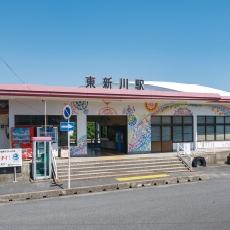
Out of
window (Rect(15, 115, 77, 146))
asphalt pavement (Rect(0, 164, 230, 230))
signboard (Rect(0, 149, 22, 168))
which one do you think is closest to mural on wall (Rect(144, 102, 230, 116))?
window (Rect(15, 115, 77, 146))

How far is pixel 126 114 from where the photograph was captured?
17328mm

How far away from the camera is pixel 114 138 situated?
20.8m

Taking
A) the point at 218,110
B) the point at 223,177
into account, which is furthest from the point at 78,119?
the point at 218,110

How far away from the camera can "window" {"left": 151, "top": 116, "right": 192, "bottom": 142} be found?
18359 mm

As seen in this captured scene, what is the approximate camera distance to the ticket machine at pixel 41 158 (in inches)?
460

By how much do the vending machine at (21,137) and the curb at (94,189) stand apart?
565 centimetres

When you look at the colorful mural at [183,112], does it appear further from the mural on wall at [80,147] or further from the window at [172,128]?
the mural on wall at [80,147]

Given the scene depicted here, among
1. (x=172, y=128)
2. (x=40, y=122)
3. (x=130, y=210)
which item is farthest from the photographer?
(x=172, y=128)

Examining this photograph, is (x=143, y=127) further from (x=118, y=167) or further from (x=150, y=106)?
(x=118, y=167)

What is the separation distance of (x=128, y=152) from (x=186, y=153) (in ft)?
13.0

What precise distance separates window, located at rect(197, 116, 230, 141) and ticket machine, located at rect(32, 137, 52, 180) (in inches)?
491

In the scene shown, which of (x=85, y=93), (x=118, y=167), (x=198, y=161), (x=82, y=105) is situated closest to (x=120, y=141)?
(x=82, y=105)

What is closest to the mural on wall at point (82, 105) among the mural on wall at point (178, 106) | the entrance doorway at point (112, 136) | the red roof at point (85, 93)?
the red roof at point (85, 93)

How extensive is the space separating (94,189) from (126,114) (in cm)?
796
